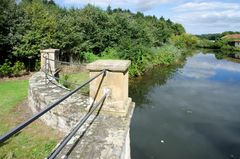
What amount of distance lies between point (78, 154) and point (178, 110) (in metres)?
8.94

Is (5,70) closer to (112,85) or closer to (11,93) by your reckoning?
(11,93)

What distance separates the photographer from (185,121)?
959 centimetres

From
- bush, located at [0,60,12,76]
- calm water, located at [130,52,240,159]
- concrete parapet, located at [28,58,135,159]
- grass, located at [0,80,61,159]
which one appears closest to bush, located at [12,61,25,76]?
bush, located at [0,60,12,76]

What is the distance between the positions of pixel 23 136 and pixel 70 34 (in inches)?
439

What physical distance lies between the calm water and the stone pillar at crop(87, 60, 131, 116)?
393 cm

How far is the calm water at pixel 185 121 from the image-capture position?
7.28m

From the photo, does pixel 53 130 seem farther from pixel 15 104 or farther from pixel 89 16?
pixel 89 16

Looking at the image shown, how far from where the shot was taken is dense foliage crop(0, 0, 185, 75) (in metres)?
11.9

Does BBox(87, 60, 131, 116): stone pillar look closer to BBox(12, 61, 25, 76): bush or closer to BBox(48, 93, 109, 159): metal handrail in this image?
BBox(48, 93, 109, 159): metal handrail

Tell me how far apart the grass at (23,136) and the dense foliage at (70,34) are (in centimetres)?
580

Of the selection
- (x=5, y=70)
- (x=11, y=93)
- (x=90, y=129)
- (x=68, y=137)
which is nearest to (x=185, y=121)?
(x=11, y=93)

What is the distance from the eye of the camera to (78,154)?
8.29ft

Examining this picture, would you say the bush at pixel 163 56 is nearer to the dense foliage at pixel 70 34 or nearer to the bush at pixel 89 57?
the dense foliage at pixel 70 34

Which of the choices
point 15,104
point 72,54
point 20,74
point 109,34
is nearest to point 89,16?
point 109,34
